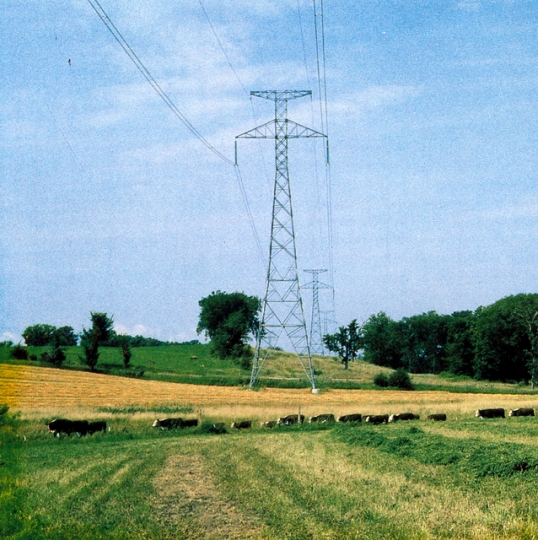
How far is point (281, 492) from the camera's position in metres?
15.1

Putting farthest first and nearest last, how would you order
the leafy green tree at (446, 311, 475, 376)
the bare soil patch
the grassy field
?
the leafy green tree at (446, 311, 475, 376)
the grassy field
the bare soil patch

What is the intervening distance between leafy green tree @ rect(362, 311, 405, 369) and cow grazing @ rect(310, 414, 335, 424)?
129 m

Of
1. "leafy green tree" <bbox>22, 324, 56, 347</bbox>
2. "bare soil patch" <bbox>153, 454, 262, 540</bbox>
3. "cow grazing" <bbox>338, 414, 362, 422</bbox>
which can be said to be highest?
"leafy green tree" <bbox>22, 324, 56, 347</bbox>

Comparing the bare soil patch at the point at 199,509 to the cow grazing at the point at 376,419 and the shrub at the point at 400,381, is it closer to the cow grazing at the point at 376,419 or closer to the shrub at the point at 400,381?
the cow grazing at the point at 376,419

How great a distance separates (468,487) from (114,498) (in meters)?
7.80

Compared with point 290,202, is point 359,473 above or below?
below

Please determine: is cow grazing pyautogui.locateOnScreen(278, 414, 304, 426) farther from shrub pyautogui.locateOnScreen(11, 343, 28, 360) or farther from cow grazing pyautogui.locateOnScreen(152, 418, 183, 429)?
shrub pyautogui.locateOnScreen(11, 343, 28, 360)

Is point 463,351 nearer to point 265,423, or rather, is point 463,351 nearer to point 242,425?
point 265,423

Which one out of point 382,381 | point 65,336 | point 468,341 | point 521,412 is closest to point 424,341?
point 468,341

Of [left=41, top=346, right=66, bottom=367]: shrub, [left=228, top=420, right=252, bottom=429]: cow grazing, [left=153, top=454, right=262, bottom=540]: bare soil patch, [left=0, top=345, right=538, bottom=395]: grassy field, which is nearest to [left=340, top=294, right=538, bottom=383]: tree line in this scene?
[left=0, top=345, right=538, bottom=395]: grassy field

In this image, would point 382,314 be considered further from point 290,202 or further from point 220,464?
point 220,464

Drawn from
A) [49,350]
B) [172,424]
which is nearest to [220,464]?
[172,424]

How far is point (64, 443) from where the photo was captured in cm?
3195

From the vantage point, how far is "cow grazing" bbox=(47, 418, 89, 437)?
113ft
